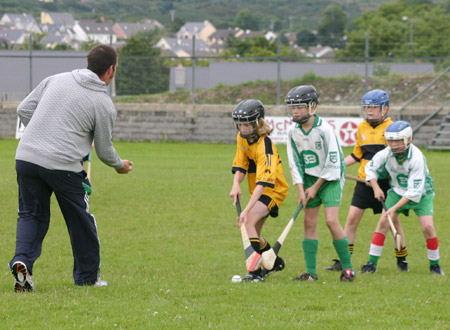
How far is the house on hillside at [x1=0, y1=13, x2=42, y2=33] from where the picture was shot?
13988 centimetres

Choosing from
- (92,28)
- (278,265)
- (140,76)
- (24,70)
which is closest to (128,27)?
(92,28)

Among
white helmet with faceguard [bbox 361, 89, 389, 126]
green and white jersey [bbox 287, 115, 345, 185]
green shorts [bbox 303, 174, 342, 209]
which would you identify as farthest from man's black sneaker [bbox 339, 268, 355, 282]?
white helmet with faceguard [bbox 361, 89, 389, 126]

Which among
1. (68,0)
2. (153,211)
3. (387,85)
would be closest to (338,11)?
(68,0)

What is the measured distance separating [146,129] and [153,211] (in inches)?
594

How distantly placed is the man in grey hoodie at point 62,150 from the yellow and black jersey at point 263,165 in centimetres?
148

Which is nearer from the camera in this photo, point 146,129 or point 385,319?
point 385,319

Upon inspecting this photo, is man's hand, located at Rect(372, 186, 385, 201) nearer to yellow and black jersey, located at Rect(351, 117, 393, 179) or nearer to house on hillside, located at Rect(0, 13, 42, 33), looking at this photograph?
yellow and black jersey, located at Rect(351, 117, 393, 179)

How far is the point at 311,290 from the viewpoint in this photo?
22.0 ft

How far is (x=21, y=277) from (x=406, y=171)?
14.0ft

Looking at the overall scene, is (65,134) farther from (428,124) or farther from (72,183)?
(428,124)

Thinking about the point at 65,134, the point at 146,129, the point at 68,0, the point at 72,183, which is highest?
the point at 68,0

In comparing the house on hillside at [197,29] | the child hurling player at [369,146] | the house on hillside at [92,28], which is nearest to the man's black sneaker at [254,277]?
the child hurling player at [369,146]

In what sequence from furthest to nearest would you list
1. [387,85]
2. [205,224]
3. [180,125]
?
1. [387,85]
2. [180,125]
3. [205,224]

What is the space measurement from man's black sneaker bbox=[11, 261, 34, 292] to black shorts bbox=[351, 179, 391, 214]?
4.29 metres
